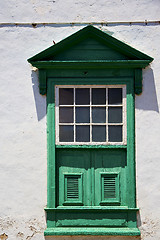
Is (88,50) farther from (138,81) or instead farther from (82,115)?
(82,115)

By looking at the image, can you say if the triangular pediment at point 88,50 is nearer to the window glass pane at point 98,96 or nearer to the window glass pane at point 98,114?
the window glass pane at point 98,96

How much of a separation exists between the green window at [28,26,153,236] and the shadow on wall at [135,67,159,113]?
0.10m

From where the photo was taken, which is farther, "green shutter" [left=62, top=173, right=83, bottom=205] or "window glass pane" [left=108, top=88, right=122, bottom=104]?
"window glass pane" [left=108, top=88, right=122, bottom=104]

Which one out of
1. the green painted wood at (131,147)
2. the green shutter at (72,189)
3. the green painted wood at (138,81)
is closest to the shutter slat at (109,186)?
the green painted wood at (131,147)

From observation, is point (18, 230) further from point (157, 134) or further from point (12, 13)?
point (12, 13)

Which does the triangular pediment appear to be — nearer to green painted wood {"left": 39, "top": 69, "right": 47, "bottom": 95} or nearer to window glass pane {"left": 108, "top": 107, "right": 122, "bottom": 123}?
green painted wood {"left": 39, "top": 69, "right": 47, "bottom": 95}

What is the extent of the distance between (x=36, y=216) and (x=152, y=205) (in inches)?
71.2

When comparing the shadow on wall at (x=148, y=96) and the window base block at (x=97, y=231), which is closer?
the window base block at (x=97, y=231)

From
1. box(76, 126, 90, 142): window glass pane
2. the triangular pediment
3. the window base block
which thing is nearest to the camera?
the window base block

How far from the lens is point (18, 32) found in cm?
520

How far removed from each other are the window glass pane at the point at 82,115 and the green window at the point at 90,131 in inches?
0.6

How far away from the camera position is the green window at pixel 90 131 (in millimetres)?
4980

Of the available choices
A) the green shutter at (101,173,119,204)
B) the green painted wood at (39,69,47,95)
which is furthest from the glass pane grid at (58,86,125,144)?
the green shutter at (101,173,119,204)

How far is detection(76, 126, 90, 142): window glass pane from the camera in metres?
5.11
